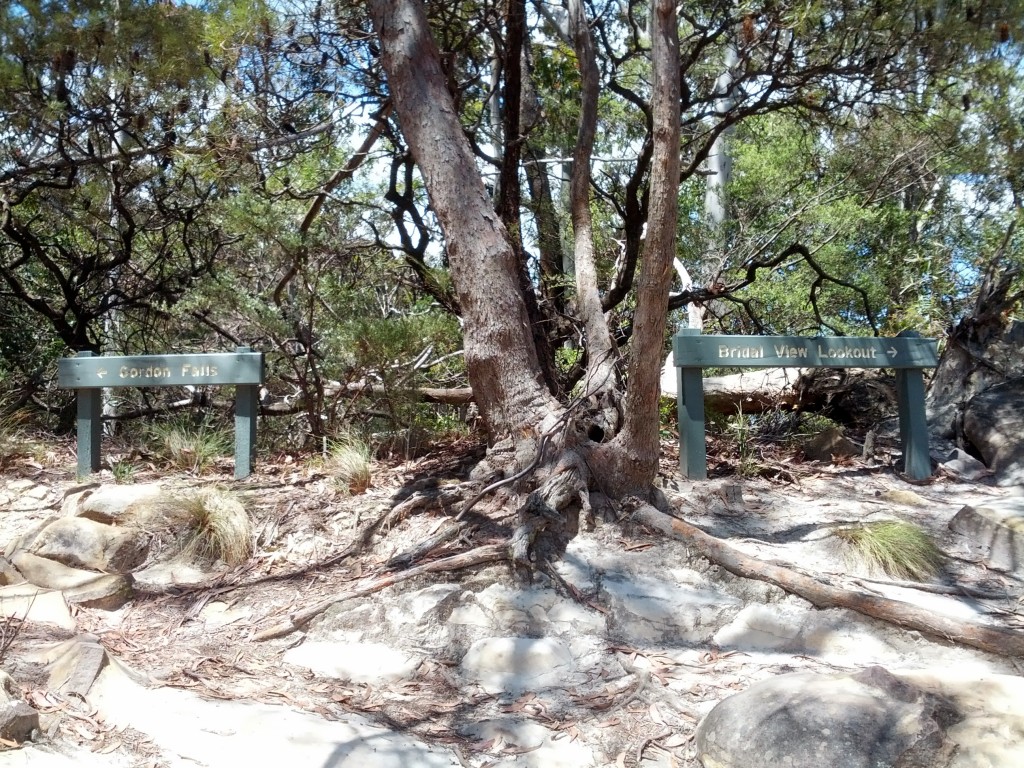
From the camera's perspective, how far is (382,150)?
10.2 metres

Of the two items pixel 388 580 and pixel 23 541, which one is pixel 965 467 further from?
pixel 23 541

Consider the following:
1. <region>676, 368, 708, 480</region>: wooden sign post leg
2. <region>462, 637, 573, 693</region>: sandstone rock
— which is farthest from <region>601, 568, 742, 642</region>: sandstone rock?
<region>676, 368, 708, 480</region>: wooden sign post leg

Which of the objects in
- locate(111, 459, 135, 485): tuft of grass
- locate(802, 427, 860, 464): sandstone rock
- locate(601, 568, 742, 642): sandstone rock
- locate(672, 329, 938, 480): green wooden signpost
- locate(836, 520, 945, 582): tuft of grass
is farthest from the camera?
locate(802, 427, 860, 464): sandstone rock

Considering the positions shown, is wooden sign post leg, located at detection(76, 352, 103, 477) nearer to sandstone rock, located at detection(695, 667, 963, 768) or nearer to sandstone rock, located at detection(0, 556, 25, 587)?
sandstone rock, located at detection(0, 556, 25, 587)

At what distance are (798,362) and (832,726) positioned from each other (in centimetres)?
463

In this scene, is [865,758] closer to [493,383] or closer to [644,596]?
[644,596]

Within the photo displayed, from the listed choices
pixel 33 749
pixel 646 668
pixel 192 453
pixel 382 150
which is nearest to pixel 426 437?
pixel 192 453

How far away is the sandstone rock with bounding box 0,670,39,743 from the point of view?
10.9ft

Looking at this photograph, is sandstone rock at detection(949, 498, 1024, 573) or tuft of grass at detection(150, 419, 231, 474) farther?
tuft of grass at detection(150, 419, 231, 474)

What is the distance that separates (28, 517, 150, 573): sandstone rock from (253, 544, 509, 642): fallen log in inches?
60.5

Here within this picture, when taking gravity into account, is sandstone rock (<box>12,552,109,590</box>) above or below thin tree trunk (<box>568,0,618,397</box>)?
below

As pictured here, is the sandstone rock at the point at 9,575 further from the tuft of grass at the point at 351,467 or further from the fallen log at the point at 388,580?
the tuft of grass at the point at 351,467

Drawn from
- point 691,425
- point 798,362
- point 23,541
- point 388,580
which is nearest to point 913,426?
point 798,362

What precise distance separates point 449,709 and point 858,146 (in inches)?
470
